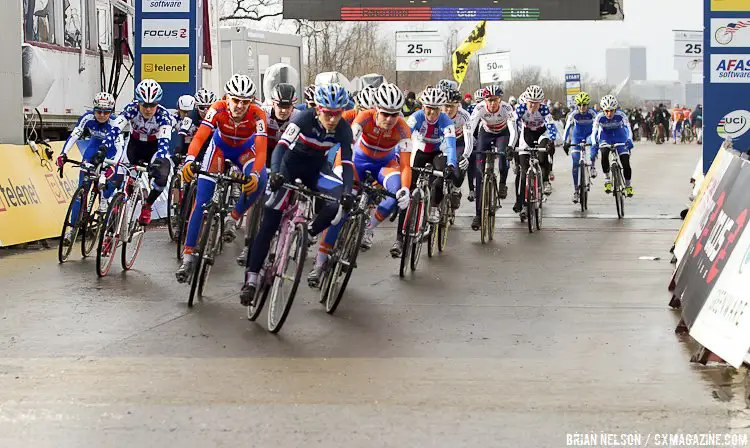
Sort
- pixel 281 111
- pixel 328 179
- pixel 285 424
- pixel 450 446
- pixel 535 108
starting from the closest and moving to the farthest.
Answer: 1. pixel 450 446
2. pixel 285 424
3. pixel 328 179
4. pixel 281 111
5. pixel 535 108

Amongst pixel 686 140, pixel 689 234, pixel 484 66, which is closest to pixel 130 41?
pixel 689 234

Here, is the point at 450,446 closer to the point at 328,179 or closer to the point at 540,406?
the point at 540,406

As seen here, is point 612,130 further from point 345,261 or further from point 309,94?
point 345,261

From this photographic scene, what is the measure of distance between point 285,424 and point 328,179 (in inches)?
178

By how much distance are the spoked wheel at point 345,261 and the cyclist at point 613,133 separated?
11683 mm

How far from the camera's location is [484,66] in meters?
46.1

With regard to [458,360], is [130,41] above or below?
above

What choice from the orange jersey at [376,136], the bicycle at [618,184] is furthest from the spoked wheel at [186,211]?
the bicycle at [618,184]

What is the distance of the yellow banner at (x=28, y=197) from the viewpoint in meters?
15.1

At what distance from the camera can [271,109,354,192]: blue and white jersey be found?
1020cm

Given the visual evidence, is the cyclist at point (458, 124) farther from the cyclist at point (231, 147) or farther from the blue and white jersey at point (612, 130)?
the blue and white jersey at point (612, 130)

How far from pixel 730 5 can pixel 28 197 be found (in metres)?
10.2

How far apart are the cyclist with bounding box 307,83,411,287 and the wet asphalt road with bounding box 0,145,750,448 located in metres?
0.95

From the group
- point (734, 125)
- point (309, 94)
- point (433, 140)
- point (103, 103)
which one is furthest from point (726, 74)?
point (103, 103)
